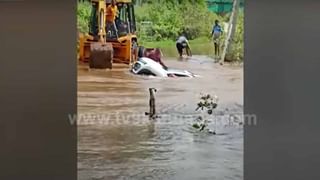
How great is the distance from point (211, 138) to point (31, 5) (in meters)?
0.71

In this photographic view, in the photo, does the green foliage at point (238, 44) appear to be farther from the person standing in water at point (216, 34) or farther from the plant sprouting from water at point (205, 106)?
the plant sprouting from water at point (205, 106)

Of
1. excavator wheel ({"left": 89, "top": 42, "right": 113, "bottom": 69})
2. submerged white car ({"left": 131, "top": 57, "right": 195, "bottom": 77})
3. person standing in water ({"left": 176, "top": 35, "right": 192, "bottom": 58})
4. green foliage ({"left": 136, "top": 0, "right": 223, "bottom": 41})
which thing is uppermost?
green foliage ({"left": 136, "top": 0, "right": 223, "bottom": 41})

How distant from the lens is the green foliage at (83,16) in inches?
55.5

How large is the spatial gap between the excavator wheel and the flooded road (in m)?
0.02

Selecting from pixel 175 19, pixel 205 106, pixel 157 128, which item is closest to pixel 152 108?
pixel 157 128

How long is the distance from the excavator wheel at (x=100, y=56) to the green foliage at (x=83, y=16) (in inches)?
2.3

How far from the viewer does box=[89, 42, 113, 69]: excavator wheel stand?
1.42 meters

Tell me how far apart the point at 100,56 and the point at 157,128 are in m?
0.30

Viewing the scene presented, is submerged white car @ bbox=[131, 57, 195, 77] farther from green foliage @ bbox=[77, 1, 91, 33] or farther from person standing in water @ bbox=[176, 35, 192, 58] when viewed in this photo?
green foliage @ bbox=[77, 1, 91, 33]

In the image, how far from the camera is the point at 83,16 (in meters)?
1.41

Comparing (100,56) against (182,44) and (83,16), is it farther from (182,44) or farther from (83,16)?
(182,44)

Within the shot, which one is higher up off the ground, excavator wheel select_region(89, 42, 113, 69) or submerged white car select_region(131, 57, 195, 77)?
excavator wheel select_region(89, 42, 113, 69)

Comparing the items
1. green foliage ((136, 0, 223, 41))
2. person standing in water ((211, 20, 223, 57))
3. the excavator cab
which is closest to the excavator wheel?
the excavator cab

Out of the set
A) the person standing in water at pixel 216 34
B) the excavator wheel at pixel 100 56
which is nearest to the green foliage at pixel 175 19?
the person standing in water at pixel 216 34
